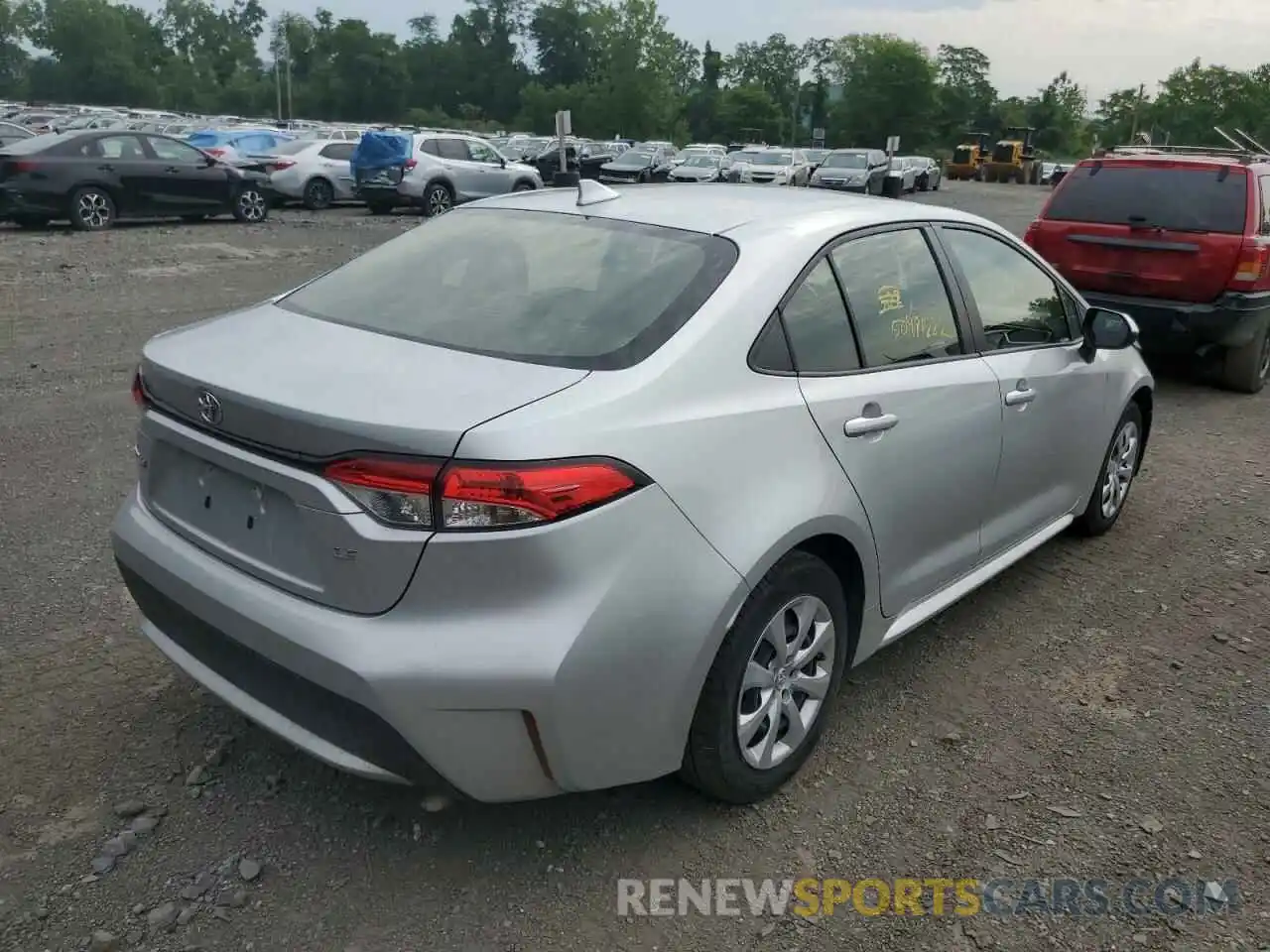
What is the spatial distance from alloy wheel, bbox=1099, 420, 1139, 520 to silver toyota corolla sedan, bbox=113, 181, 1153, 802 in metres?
1.55

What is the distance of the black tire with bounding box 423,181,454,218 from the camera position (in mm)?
21062

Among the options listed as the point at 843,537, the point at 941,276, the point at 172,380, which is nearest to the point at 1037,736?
the point at 843,537

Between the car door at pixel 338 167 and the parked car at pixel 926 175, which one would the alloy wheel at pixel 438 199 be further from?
the parked car at pixel 926 175

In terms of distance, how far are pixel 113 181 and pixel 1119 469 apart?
606 inches

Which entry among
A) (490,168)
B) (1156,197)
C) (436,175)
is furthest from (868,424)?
(490,168)

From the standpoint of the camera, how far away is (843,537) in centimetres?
298

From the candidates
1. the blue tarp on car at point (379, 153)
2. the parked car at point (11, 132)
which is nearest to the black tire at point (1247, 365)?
the blue tarp on car at point (379, 153)

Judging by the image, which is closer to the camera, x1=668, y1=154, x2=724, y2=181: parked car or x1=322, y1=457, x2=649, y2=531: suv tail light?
x1=322, y1=457, x2=649, y2=531: suv tail light

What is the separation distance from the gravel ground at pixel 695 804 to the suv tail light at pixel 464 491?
3.33 feet

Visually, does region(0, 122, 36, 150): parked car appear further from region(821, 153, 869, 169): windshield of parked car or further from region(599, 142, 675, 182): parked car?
region(821, 153, 869, 169): windshield of parked car

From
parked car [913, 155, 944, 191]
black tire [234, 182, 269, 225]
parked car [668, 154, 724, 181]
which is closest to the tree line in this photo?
parked car [913, 155, 944, 191]

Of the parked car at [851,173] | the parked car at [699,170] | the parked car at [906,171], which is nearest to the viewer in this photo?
the parked car at [699,170]

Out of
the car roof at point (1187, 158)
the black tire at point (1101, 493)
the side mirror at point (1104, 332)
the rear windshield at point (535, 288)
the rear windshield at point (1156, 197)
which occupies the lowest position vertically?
the black tire at point (1101, 493)

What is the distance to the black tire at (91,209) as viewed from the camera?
15367mm
